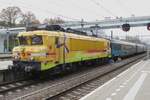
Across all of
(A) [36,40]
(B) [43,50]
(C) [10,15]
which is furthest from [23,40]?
(C) [10,15]

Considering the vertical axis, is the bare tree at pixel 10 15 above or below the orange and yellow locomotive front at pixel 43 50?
above

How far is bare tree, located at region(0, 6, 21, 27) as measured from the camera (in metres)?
100

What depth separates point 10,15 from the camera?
331ft

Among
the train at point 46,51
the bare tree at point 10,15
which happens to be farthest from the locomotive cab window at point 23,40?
the bare tree at point 10,15

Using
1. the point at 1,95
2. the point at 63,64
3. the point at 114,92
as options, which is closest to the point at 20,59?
the point at 63,64

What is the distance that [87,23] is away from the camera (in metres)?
75.2

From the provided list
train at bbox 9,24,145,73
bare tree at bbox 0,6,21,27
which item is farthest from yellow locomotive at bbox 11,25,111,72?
bare tree at bbox 0,6,21,27

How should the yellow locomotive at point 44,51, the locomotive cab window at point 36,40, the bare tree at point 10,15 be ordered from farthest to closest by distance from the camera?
1. the bare tree at point 10,15
2. the locomotive cab window at point 36,40
3. the yellow locomotive at point 44,51

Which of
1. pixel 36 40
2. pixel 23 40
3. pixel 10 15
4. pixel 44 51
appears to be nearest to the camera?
pixel 44 51

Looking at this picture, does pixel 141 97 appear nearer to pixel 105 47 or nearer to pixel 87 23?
pixel 105 47

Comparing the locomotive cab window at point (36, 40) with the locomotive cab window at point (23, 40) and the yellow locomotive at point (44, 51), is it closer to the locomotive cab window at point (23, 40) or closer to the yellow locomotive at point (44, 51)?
the yellow locomotive at point (44, 51)

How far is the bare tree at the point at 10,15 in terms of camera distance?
10025 cm

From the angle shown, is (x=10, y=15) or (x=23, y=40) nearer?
(x=23, y=40)

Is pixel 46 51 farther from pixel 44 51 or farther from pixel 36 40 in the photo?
pixel 36 40
